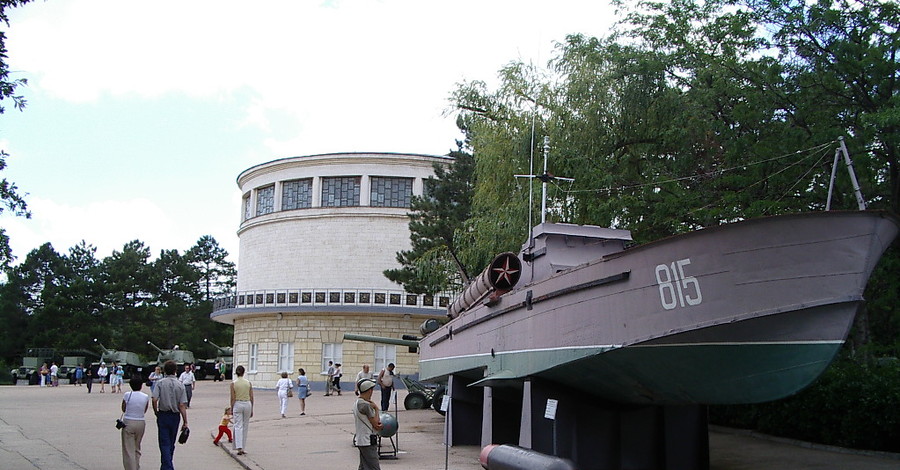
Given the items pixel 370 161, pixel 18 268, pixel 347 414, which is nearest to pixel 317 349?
pixel 370 161

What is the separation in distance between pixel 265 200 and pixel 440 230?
20.3 meters

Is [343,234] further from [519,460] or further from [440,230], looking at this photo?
[519,460]

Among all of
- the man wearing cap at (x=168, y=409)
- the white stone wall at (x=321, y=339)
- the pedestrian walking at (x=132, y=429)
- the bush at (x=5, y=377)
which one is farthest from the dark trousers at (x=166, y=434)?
the bush at (x=5, y=377)

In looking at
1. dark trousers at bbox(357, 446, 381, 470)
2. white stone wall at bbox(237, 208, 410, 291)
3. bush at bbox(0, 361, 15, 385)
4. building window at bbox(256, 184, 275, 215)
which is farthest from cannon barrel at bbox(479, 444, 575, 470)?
bush at bbox(0, 361, 15, 385)

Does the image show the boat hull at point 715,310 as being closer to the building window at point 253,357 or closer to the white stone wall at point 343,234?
the white stone wall at point 343,234

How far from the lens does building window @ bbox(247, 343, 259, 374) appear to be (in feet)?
136

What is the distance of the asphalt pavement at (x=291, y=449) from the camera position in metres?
11.1

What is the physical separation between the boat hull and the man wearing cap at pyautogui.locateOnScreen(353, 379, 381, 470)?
2.33 m

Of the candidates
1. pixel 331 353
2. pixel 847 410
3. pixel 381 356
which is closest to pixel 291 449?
pixel 847 410

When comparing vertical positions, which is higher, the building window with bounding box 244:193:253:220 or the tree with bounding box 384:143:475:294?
the building window with bounding box 244:193:253:220

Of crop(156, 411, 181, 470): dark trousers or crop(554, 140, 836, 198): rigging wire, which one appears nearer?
crop(156, 411, 181, 470): dark trousers

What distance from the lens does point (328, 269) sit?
4166 centimetres

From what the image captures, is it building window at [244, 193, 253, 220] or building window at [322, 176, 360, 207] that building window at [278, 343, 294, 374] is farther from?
building window at [244, 193, 253, 220]

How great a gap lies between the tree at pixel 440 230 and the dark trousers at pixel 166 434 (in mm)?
16454
